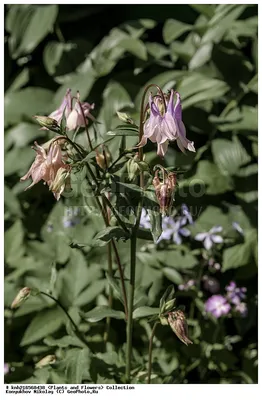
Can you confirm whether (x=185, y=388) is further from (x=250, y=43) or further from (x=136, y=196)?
(x=250, y=43)

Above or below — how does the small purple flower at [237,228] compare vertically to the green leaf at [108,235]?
below

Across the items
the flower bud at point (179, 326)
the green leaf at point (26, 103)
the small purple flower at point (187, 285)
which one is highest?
the green leaf at point (26, 103)

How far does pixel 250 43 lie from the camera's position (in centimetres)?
236

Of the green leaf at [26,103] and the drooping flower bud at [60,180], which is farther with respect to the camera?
the green leaf at [26,103]

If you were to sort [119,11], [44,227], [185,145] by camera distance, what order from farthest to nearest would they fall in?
[119,11], [44,227], [185,145]

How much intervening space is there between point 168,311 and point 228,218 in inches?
32.7

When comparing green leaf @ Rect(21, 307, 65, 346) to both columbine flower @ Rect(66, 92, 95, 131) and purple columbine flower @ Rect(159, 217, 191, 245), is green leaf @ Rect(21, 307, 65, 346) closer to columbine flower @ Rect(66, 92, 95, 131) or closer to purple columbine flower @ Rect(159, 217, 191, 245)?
purple columbine flower @ Rect(159, 217, 191, 245)

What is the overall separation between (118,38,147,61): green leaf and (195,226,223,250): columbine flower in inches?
28.5

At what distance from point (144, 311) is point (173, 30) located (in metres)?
1.28

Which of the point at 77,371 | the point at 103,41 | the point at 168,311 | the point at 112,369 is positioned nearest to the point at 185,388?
the point at 112,369

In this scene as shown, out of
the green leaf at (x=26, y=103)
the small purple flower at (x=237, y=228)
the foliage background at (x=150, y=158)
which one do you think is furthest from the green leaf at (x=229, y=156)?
the green leaf at (x=26, y=103)

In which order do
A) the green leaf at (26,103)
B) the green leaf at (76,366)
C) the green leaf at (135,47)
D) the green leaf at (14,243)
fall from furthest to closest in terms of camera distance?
1. the green leaf at (26,103)
2. the green leaf at (135,47)
3. the green leaf at (14,243)
4. the green leaf at (76,366)

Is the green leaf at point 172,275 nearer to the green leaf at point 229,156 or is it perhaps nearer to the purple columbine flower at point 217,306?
the purple columbine flower at point 217,306

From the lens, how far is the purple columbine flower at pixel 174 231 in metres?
1.90
